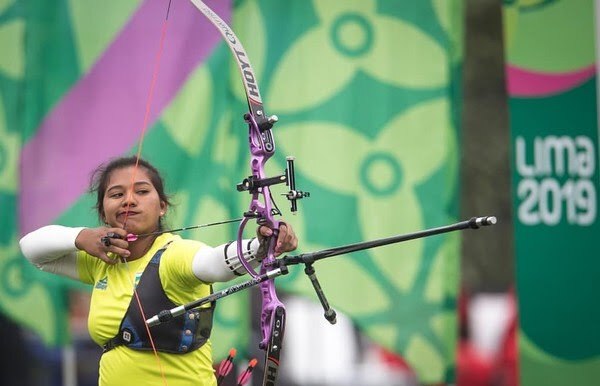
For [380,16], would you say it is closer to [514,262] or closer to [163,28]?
[163,28]

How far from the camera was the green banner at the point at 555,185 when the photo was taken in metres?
3.90

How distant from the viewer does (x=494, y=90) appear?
390 cm

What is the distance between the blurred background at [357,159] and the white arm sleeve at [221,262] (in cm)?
142

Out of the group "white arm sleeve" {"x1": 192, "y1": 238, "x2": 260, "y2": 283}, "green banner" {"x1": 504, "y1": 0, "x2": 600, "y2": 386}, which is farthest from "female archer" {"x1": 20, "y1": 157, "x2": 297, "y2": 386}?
"green banner" {"x1": 504, "y1": 0, "x2": 600, "y2": 386}

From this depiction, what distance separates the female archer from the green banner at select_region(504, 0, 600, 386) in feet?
6.39

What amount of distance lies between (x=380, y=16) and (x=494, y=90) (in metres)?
0.53

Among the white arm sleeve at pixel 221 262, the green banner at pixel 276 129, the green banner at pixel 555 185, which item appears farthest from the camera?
the green banner at pixel 555 185

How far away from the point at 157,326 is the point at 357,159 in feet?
5.56

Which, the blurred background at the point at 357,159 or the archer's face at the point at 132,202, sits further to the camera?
the blurred background at the point at 357,159

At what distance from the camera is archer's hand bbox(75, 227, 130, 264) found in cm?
217

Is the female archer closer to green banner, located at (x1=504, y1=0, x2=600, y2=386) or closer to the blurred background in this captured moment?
the blurred background

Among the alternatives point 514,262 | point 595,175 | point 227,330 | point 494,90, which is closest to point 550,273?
point 514,262

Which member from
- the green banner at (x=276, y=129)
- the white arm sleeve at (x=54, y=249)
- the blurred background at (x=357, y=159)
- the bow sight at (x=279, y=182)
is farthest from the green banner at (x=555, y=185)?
the white arm sleeve at (x=54, y=249)

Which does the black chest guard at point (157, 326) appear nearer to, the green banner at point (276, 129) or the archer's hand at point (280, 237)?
the archer's hand at point (280, 237)
